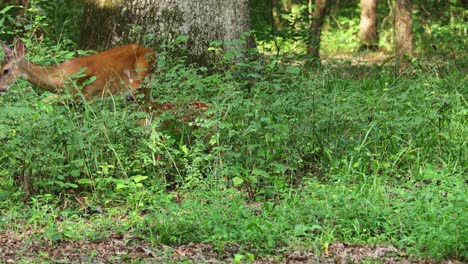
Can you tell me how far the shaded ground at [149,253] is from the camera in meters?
5.13

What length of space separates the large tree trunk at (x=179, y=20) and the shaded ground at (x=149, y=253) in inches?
145

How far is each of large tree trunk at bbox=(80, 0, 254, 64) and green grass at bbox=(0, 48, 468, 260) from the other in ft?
4.03

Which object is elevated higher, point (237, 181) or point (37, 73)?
point (37, 73)

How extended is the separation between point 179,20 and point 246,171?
2895 mm

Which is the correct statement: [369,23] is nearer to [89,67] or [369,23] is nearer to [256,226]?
[89,67]

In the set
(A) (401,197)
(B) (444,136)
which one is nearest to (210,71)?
(B) (444,136)

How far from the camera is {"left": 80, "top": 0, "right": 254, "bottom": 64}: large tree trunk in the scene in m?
8.96

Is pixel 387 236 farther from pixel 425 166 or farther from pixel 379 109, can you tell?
pixel 379 109

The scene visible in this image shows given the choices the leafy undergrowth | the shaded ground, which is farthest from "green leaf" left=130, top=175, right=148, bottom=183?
the shaded ground

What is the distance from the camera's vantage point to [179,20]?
29.4 ft

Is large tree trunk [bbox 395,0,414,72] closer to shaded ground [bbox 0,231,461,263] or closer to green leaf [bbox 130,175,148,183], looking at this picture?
green leaf [bbox 130,175,148,183]

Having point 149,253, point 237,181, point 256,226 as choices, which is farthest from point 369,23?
point 149,253

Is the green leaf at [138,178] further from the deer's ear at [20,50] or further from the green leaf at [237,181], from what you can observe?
the deer's ear at [20,50]

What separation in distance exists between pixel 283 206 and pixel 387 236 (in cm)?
81
